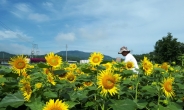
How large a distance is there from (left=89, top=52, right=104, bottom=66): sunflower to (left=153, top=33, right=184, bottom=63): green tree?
50.3 metres

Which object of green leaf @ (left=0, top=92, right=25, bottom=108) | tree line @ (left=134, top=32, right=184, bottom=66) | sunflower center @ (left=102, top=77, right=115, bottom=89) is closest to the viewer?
green leaf @ (left=0, top=92, right=25, bottom=108)

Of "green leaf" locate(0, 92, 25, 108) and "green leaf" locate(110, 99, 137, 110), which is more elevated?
"green leaf" locate(0, 92, 25, 108)

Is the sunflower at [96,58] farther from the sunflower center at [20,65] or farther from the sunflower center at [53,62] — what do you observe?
the sunflower center at [20,65]

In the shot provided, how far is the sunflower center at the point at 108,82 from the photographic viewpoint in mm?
2389

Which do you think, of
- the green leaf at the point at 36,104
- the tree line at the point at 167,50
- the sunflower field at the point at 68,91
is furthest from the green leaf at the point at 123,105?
the tree line at the point at 167,50

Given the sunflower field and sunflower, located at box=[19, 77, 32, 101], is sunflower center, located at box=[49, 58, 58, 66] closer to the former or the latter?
the sunflower field

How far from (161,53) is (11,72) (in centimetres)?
5327

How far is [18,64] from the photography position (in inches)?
108

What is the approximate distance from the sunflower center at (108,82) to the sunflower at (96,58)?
0.72 metres

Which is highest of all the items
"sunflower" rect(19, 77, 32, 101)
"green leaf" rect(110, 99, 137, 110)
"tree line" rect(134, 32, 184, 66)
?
"tree line" rect(134, 32, 184, 66)

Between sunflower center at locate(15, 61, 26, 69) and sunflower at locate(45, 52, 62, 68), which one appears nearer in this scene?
sunflower at locate(45, 52, 62, 68)

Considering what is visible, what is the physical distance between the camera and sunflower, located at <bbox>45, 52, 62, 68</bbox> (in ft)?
8.57

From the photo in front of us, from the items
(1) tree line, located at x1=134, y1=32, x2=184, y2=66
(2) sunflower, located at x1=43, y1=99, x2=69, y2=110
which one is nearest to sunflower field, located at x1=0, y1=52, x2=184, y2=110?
(2) sunflower, located at x1=43, y1=99, x2=69, y2=110

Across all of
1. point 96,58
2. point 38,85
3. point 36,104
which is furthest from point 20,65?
point 96,58
